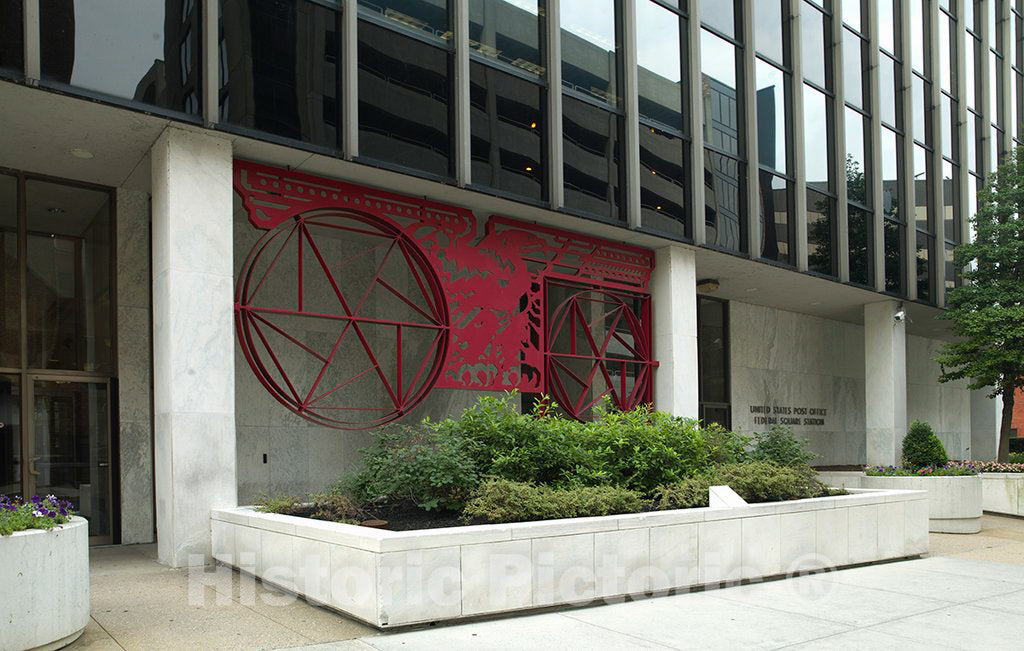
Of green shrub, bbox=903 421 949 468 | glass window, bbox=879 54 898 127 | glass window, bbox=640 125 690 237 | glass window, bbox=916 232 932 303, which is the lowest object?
green shrub, bbox=903 421 949 468

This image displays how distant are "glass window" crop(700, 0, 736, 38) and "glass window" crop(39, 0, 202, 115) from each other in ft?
35.9

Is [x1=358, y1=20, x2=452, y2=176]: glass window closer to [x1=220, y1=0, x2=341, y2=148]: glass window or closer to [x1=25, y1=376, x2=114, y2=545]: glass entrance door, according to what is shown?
[x1=220, y1=0, x2=341, y2=148]: glass window

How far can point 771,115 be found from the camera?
65.4 feet

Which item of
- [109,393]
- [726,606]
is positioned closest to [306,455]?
[109,393]

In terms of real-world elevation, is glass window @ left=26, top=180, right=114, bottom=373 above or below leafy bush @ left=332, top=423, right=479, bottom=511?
above

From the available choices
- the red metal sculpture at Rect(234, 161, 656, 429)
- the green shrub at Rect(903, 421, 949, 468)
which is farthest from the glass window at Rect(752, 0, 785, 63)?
the green shrub at Rect(903, 421, 949, 468)

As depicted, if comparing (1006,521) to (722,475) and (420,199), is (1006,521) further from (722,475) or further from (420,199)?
(420,199)

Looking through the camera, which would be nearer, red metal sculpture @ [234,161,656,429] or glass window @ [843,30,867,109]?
red metal sculpture @ [234,161,656,429]

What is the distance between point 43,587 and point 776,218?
1656 centimetres

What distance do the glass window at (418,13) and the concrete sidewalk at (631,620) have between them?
812 centimetres

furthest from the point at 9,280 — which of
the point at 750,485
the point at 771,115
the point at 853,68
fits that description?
the point at 853,68

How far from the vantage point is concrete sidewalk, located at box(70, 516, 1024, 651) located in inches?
290

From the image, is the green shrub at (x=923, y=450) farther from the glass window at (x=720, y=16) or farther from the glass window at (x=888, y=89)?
the glass window at (x=720, y=16)

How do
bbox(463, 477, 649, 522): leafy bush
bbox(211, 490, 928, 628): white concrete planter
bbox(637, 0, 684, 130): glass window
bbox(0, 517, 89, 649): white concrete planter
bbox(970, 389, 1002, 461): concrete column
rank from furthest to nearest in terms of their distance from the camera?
1. bbox(970, 389, 1002, 461): concrete column
2. bbox(637, 0, 684, 130): glass window
3. bbox(463, 477, 649, 522): leafy bush
4. bbox(211, 490, 928, 628): white concrete planter
5. bbox(0, 517, 89, 649): white concrete planter
